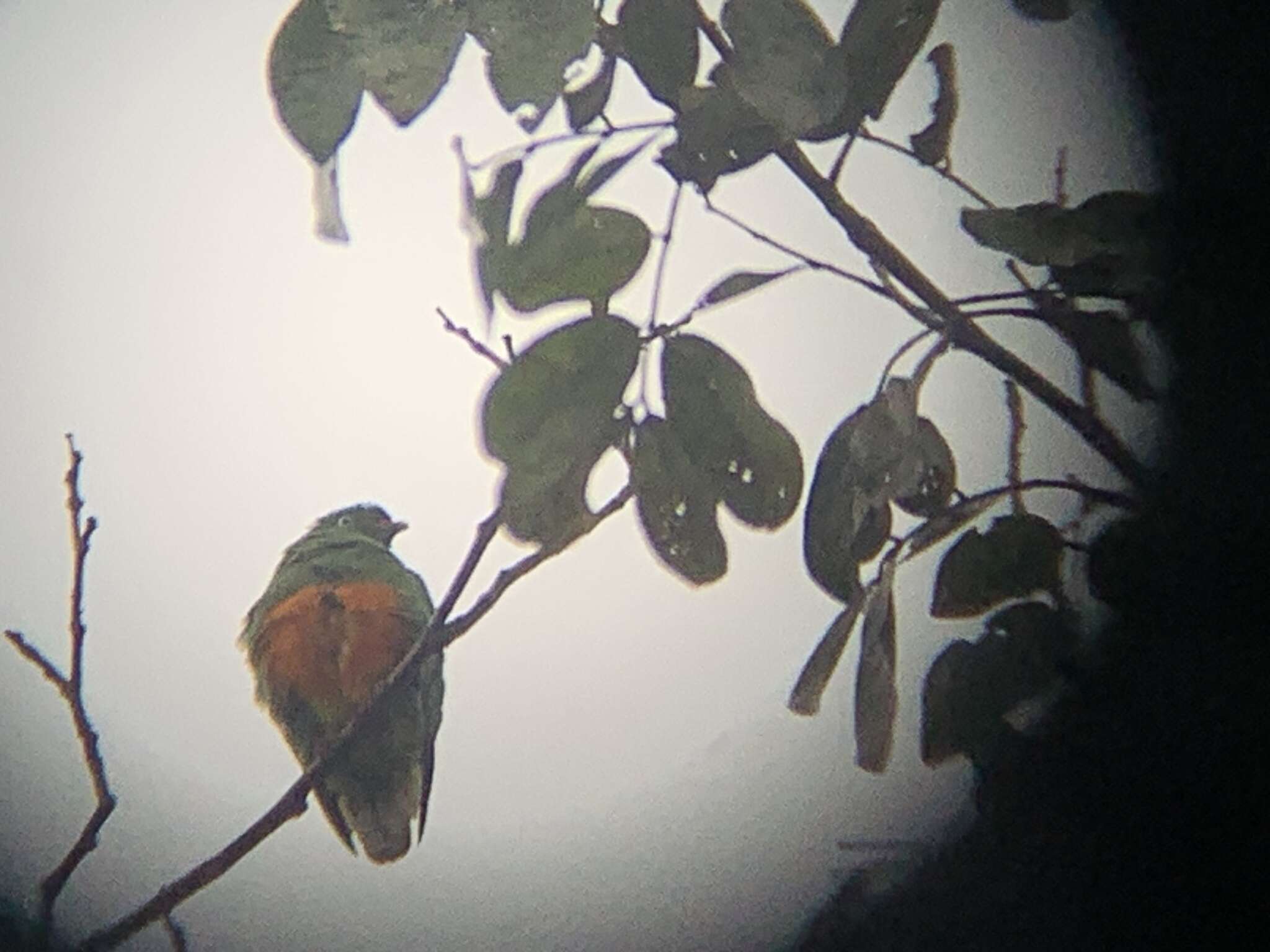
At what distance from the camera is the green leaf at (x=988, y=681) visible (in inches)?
27.9

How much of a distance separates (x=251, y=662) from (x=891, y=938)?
4.10ft

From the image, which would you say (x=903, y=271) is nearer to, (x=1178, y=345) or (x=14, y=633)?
(x=1178, y=345)

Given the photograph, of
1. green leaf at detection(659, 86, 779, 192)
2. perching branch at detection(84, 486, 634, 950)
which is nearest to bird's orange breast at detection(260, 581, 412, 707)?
perching branch at detection(84, 486, 634, 950)

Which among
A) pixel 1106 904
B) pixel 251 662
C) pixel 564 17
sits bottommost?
pixel 1106 904

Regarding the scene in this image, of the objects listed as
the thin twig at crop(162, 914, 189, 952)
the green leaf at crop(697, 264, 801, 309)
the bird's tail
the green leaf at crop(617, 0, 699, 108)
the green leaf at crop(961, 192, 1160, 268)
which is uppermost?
the green leaf at crop(617, 0, 699, 108)

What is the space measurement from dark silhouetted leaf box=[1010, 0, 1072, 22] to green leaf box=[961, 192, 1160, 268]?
16cm

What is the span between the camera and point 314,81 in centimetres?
58

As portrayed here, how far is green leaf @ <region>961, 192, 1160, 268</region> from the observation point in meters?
0.63

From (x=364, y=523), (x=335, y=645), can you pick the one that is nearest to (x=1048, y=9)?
(x=335, y=645)

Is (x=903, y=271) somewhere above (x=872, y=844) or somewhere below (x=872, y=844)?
above

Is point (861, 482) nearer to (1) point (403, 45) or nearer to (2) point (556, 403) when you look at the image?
(2) point (556, 403)

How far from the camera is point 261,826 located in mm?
1070

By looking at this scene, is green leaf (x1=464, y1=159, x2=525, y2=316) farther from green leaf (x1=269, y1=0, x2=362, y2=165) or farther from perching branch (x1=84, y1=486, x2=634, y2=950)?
perching branch (x1=84, y1=486, x2=634, y2=950)

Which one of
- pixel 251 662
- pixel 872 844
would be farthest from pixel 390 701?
pixel 872 844
